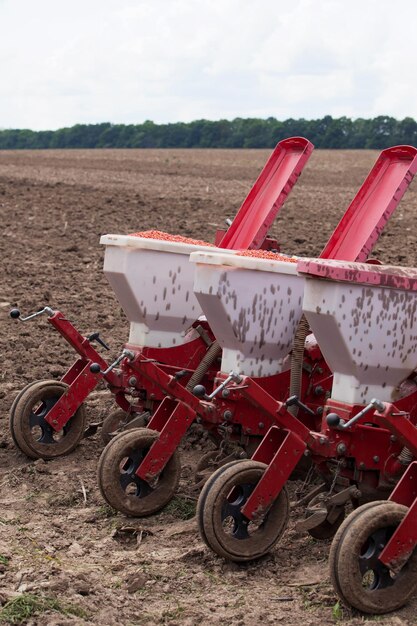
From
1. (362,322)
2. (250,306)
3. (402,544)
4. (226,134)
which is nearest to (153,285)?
(250,306)

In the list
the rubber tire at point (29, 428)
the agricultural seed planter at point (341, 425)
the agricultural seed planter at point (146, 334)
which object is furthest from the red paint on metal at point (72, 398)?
the agricultural seed planter at point (341, 425)

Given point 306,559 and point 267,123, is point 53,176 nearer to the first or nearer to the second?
point 306,559

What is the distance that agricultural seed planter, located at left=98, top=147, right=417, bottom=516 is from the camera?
19.6ft

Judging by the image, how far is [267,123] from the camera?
5672 cm

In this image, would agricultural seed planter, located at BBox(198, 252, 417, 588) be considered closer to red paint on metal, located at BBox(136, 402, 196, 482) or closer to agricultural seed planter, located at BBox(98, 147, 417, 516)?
agricultural seed planter, located at BBox(98, 147, 417, 516)

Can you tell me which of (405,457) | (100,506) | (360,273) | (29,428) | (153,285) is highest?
(360,273)

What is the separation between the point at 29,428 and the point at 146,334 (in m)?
0.97

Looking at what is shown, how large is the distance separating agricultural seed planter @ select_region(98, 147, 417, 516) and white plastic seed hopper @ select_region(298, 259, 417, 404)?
48 centimetres

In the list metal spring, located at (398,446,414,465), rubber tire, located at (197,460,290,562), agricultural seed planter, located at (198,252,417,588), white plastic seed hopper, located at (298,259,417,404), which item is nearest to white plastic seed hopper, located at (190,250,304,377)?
agricultural seed planter, located at (198,252,417,588)

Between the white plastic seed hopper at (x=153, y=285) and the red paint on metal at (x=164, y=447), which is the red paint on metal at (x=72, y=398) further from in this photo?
the red paint on metal at (x=164, y=447)

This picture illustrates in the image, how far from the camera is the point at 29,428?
729cm

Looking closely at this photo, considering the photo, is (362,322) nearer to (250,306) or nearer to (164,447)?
(250,306)

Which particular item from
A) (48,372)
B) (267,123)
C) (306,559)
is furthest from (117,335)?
(267,123)

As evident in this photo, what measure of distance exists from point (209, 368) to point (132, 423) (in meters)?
0.56
